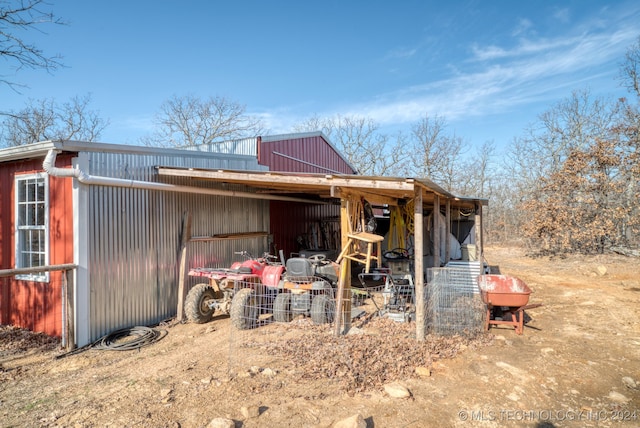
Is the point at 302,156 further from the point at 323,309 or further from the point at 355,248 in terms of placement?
the point at 323,309

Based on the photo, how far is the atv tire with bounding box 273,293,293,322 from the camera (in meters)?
6.62

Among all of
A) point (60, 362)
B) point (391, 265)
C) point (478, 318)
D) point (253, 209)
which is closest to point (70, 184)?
point (60, 362)

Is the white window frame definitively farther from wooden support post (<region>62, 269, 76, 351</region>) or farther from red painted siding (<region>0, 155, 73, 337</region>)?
wooden support post (<region>62, 269, 76, 351</region>)

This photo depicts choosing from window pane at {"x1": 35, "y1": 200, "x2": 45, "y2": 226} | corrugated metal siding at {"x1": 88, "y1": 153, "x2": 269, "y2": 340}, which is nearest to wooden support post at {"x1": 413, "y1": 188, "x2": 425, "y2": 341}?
corrugated metal siding at {"x1": 88, "y1": 153, "x2": 269, "y2": 340}

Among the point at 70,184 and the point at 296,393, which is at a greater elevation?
the point at 70,184

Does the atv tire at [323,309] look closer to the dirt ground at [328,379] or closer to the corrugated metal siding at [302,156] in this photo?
the dirt ground at [328,379]

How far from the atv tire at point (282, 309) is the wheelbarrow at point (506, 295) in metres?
3.40

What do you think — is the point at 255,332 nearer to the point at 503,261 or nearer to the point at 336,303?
the point at 336,303

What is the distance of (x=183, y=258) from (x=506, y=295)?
5.80 m

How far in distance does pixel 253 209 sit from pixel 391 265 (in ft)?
12.6

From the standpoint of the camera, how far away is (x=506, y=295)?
19.4 feet

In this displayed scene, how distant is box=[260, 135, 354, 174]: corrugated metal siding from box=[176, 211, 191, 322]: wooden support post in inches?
135

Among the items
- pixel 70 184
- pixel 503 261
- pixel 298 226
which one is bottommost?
pixel 503 261

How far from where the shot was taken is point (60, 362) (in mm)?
5117
